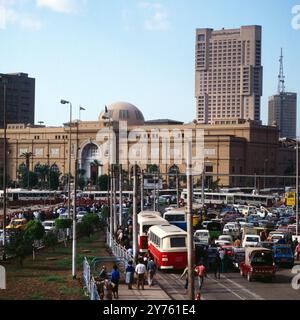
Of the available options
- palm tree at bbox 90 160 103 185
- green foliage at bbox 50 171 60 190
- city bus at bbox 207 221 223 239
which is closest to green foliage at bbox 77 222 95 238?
city bus at bbox 207 221 223 239

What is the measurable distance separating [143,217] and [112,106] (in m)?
81.3

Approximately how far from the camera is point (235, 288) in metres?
19.5

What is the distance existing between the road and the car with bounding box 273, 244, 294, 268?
4.45ft

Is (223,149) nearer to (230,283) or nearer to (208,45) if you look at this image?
(230,283)

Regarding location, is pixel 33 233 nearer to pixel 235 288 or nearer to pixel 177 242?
pixel 177 242

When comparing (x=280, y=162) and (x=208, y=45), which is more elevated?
(x=208, y=45)

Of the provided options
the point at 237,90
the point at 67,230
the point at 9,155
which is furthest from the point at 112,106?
the point at 237,90

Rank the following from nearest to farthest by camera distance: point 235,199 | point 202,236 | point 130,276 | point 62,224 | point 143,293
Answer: point 143,293 < point 130,276 < point 202,236 < point 62,224 < point 235,199

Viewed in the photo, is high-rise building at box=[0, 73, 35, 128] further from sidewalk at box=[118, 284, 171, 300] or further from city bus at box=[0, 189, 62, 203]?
sidewalk at box=[118, 284, 171, 300]

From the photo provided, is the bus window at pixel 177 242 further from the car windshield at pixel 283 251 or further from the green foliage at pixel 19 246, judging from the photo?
the green foliage at pixel 19 246

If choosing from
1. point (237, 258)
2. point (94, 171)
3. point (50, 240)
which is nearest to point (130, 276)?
point (237, 258)

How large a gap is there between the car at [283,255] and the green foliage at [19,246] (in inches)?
310

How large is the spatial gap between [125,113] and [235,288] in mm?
91610

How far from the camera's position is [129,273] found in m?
18.4
